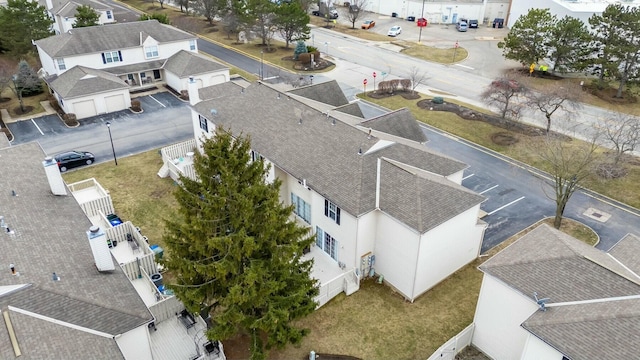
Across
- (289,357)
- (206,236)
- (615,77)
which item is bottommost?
(289,357)

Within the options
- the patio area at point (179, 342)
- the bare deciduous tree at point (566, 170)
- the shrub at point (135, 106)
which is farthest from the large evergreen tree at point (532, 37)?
the patio area at point (179, 342)

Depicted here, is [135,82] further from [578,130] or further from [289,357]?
[578,130]

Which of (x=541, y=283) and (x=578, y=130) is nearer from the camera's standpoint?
(x=541, y=283)

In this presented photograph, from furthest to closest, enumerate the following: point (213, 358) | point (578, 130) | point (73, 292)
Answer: point (578, 130) < point (213, 358) < point (73, 292)

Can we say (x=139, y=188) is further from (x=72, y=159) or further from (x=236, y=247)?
(x=236, y=247)

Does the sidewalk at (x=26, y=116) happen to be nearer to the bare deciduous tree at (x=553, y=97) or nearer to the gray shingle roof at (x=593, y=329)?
the bare deciduous tree at (x=553, y=97)

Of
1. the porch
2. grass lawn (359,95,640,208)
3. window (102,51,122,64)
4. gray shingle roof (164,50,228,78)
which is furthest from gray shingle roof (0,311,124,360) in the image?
window (102,51,122,64)

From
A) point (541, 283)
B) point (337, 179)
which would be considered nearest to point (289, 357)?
point (337, 179)
